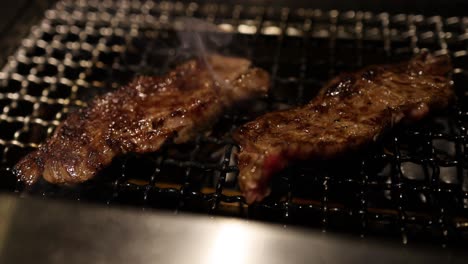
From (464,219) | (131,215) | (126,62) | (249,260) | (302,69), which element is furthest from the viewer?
(126,62)

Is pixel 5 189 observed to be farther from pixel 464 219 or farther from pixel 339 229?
pixel 464 219

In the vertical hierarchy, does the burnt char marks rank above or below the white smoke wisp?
below

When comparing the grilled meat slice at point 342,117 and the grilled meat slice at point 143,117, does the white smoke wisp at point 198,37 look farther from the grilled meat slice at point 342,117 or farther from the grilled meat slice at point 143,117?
the grilled meat slice at point 342,117

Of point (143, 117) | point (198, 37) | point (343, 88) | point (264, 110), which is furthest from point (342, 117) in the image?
point (198, 37)

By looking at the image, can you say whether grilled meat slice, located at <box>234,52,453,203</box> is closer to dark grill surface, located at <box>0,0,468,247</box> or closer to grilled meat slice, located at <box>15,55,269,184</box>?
dark grill surface, located at <box>0,0,468,247</box>

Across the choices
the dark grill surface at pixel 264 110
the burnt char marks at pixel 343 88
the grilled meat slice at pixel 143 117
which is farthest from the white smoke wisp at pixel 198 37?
the burnt char marks at pixel 343 88

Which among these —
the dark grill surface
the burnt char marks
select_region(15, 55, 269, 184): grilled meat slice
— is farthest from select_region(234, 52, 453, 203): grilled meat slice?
select_region(15, 55, 269, 184): grilled meat slice

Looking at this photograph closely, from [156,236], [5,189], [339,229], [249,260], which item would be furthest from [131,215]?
[339,229]
